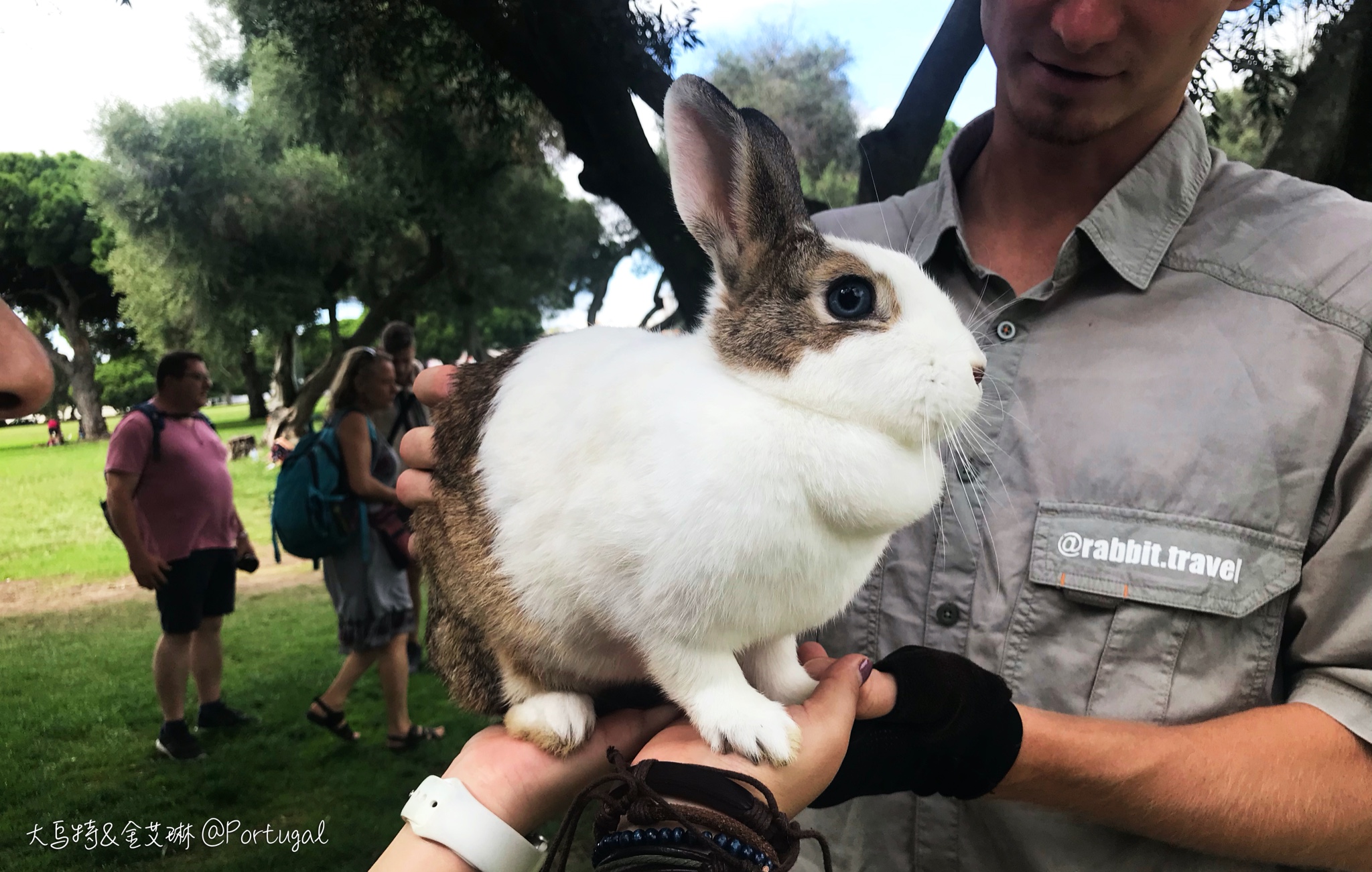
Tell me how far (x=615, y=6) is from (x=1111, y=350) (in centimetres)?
114

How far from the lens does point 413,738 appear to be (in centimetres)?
246

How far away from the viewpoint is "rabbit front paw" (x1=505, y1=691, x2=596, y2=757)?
39.4 inches

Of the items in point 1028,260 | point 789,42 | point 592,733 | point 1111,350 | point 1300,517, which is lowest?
point 592,733

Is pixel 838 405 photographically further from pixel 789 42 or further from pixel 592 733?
pixel 789 42

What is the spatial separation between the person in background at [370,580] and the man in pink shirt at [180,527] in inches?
17.5

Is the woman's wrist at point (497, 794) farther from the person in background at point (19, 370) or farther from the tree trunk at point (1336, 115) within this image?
the tree trunk at point (1336, 115)

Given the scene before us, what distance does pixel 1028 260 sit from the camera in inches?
50.4

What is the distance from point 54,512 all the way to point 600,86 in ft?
5.00

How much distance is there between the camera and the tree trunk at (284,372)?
1.91m

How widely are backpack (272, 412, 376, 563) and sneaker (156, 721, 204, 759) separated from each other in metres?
0.74

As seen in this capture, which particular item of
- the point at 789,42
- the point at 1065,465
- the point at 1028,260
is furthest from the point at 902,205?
the point at 1065,465

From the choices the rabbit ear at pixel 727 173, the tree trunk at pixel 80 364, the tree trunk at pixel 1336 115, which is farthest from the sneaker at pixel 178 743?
the tree trunk at pixel 1336 115

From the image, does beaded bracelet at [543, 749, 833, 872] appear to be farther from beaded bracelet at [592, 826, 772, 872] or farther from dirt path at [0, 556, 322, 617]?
dirt path at [0, 556, 322, 617]

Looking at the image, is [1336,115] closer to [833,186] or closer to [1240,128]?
[1240,128]
